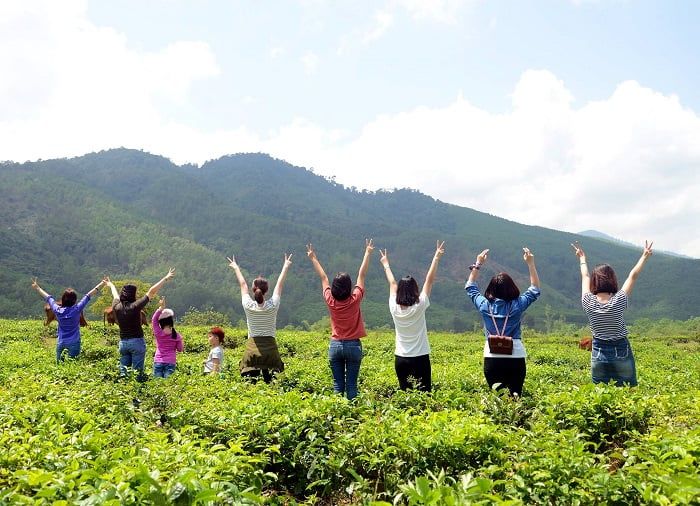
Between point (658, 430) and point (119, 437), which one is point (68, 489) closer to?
point (119, 437)

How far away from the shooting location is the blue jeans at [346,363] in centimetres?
764

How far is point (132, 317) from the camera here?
29.5ft

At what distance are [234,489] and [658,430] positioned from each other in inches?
142

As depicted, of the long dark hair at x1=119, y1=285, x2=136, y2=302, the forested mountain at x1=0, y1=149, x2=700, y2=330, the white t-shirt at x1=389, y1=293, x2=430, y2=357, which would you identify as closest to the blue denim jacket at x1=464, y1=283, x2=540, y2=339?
the white t-shirt at x1=389, y1=293, x2=430, y2=357

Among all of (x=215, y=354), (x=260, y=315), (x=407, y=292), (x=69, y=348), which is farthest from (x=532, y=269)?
(x=69, y=348)

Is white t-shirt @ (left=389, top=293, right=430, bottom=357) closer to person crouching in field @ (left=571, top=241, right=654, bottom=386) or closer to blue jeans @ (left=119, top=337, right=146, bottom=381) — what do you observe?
person crouching in field @ (left=571, top=241, right=654, bottom=386)

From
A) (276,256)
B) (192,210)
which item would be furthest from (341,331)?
(192,210)

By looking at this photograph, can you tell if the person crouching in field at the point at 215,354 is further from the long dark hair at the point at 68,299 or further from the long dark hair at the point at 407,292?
the long dark hair at the point at 407,292

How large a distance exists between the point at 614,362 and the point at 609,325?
1.84ft

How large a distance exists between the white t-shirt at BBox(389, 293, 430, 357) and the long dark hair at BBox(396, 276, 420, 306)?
0.23 ft

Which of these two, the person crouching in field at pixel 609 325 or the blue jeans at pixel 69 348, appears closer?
the person crouching in field at pixel 609 325

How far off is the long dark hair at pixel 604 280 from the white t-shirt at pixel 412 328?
7.35 ft

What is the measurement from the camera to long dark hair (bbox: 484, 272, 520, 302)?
6.74 metres

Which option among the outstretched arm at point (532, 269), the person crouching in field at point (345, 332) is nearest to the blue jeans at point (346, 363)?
the person crouching in field at point (345, 332)
